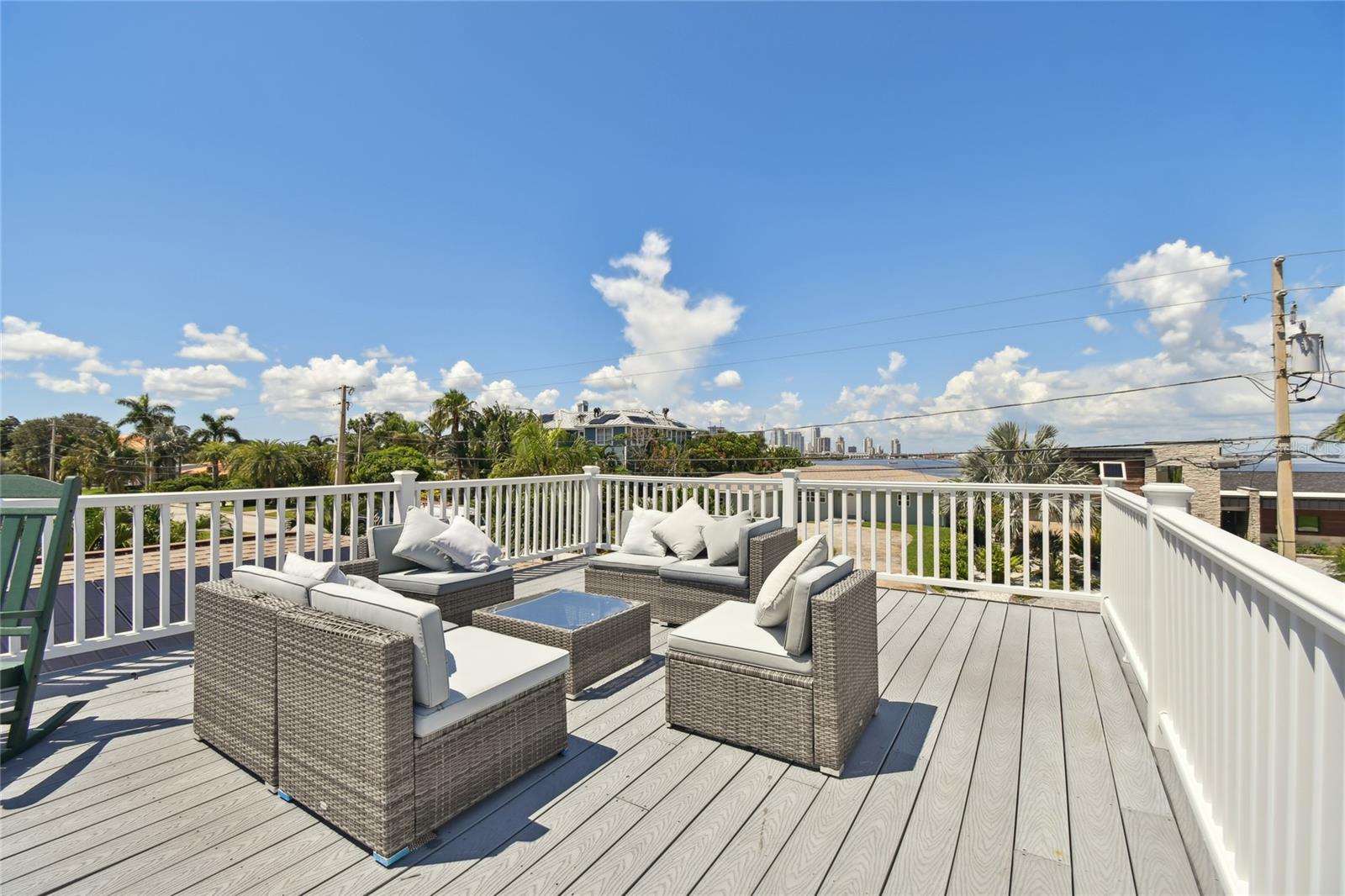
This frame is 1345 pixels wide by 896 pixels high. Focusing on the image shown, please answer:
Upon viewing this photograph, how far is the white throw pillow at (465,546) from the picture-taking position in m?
3.85

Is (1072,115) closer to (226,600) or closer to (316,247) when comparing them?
(226,600)

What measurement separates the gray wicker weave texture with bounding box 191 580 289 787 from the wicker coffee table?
3.70 ft

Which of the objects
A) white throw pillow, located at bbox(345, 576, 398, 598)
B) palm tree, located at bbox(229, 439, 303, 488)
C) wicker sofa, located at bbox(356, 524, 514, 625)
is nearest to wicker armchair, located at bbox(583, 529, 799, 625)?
wicker sofa, located at bbox(356, 524, 514, 625)

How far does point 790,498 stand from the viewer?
5.31 meters

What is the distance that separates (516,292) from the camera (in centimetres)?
2186

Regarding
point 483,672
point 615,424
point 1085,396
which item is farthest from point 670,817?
point 615,424

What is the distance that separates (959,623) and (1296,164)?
13404mm

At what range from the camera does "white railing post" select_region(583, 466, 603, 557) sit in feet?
20.9

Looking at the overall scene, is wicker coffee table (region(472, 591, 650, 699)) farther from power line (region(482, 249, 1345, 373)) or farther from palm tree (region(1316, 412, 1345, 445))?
palm tree (region(1316, 412, 1345, 445))

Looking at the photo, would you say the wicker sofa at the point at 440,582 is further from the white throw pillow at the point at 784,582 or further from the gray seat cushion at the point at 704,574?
the white throw pillow at the point at 784,582

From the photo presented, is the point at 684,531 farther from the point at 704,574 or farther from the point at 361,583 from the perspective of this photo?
the point at 361,583

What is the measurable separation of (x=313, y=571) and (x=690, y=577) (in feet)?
7.70

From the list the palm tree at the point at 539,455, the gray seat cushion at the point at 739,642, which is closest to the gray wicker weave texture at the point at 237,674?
the gray seat cushion at the point at 739,642

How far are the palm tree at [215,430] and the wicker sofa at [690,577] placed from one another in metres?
50.9
